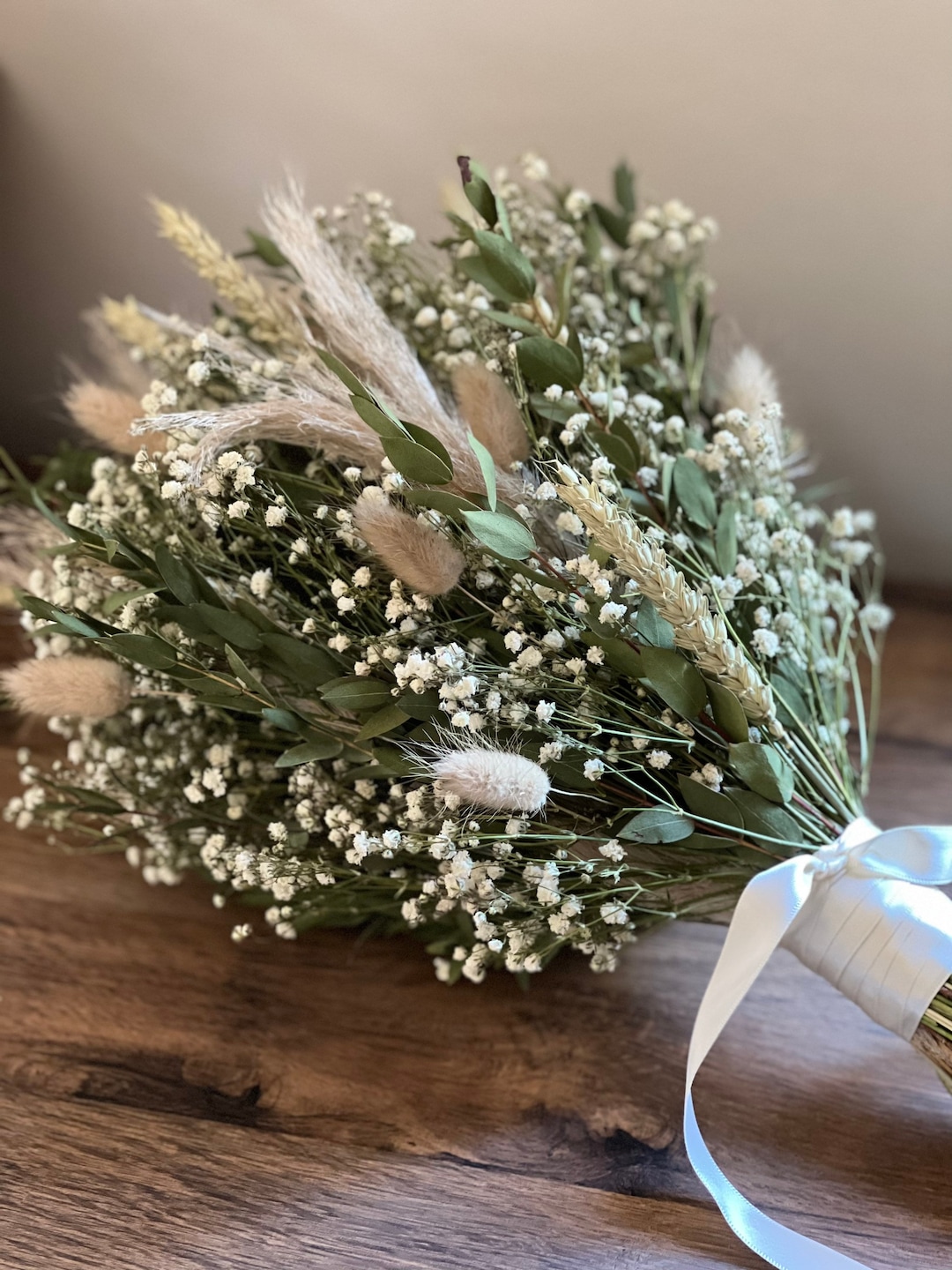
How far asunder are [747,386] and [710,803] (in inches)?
13.8

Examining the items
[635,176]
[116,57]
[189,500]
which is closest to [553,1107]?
[189,500]

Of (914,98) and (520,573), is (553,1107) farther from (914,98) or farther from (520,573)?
(914,98)

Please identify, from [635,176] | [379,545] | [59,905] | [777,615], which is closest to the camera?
[379,545]

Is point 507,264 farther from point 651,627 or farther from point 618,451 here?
point 651,627

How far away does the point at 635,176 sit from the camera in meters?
0.95

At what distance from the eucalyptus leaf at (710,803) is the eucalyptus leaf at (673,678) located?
0.05 meters

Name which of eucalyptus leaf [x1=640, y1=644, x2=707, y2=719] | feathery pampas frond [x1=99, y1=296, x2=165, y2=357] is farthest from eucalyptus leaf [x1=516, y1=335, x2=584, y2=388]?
feathery pampas frond [x1=99, y1=296, x2=165, y2=357]

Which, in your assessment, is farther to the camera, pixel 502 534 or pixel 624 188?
pixel 624 188

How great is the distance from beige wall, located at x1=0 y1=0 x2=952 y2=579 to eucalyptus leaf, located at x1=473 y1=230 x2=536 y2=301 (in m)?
0.34

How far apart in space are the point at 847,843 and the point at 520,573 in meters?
0.29

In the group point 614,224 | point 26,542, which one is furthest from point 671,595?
point 26,542

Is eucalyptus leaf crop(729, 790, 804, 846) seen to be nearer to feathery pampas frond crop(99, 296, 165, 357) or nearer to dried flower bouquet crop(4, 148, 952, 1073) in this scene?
dried flower bouquet crop(4, 148, 952, 1073)

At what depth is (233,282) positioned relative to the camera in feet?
2.52

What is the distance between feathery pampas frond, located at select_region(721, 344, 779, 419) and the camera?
2.57 feet
